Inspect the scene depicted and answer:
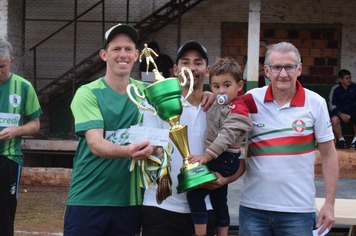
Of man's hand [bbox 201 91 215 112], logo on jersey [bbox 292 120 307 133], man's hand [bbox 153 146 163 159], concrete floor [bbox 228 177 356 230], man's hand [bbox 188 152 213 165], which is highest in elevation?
man's hand [bbox 201 91 215 112]

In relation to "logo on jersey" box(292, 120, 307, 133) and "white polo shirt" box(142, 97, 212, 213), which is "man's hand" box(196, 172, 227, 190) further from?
"logo on jersey" box(292, 120, 307, 133)

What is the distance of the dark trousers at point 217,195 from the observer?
238 cm

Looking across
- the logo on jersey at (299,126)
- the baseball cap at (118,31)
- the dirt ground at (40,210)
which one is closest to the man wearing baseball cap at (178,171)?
the baseball cap at (118,31)

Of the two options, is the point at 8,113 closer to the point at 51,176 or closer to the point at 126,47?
the point at 126,47

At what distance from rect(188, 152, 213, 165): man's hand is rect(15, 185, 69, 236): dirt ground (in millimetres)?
3531

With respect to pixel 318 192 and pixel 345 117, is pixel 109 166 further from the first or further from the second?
pixel 345 117

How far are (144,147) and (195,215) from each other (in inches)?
21.6

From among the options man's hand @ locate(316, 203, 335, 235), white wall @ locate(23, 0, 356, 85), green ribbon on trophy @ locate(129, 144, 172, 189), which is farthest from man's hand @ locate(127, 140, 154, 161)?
white wall @ locate(23, 0, 356, 85)

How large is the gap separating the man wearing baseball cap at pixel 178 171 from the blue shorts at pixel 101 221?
→ 103 millimetres

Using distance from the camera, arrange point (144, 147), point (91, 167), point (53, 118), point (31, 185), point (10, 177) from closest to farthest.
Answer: point (144, 147)
point (91, 167)
point (10, 177)
point (31, 185)
point (53, 118)

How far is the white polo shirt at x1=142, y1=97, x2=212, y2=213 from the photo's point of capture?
2449mm

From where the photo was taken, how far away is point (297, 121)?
249 centimetres

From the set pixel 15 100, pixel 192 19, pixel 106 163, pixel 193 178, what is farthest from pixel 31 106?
pixel 192 19

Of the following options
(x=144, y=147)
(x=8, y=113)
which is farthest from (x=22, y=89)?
(x=144, y=147)
